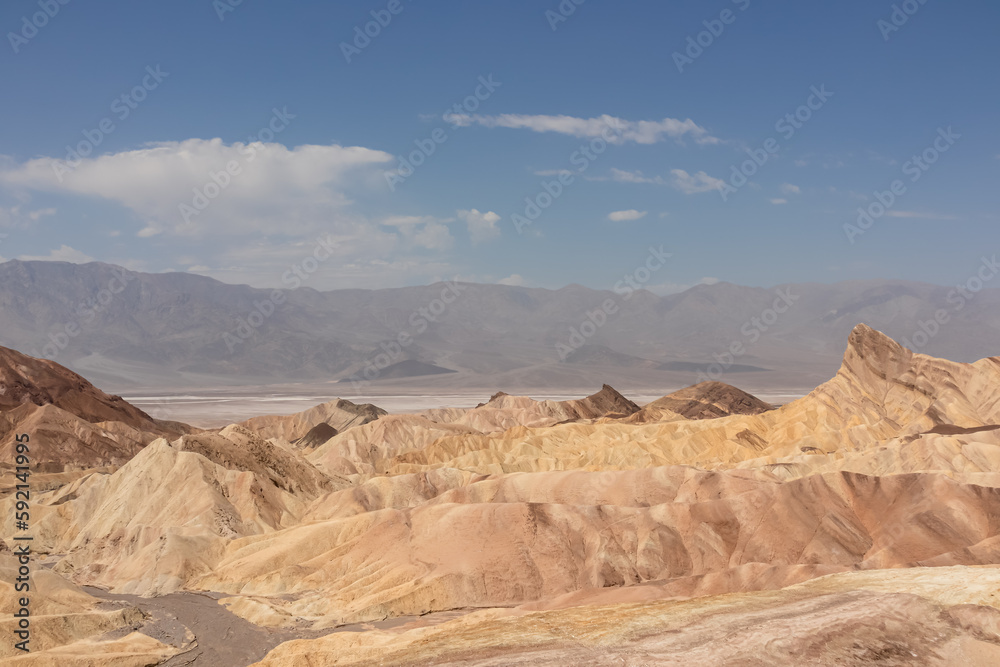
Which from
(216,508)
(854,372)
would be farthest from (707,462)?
(216,508)

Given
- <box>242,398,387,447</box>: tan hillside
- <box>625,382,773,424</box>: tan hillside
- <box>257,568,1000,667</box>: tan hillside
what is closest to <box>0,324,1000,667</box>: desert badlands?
<box>257,568,1000,667</box>: tan hillside

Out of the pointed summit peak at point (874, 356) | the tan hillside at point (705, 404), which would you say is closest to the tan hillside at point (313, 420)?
the tan hillside at point (705, 404)

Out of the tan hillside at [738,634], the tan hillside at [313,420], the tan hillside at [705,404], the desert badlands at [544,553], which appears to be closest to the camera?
the tan hillside at [738,634]

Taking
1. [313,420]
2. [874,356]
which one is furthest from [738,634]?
[313,420]

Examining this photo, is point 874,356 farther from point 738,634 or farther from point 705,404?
point 738,634

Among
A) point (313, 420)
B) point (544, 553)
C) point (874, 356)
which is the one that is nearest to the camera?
point (544, 553)

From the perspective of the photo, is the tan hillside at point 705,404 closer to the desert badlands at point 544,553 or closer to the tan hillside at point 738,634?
the desert badlands at point 544,553

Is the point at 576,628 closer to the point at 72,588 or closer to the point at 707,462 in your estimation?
the point at 72,588

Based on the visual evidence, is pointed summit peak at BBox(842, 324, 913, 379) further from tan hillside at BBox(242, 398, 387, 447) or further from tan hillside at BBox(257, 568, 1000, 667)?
tan hillside at BBox(242, 398, 387, 447)
